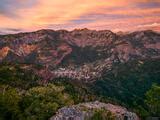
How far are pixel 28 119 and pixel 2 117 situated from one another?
14.3 m

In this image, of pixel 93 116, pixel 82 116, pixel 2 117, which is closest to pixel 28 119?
pixel 2 117

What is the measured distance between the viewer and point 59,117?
194750 mm

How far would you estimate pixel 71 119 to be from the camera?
19075 cm

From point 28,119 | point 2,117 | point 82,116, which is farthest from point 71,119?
point 2,117

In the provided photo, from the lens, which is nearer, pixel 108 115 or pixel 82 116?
pixel 108 115

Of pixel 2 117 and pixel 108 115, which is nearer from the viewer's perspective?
pixel 108 115

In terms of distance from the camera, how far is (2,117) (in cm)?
19512

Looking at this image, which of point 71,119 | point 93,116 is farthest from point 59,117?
point 93,116

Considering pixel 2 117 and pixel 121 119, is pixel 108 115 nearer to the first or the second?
pixel 121 119

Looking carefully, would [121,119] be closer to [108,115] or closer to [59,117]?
[108,115]

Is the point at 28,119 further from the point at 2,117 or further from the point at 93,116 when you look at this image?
the point at 93,116

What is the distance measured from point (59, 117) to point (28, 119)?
17.1m

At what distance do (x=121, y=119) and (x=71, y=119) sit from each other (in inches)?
1053

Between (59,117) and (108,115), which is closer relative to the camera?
(108,115)
